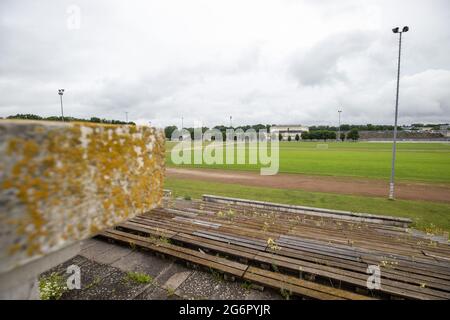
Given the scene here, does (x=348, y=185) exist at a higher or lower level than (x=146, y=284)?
lower

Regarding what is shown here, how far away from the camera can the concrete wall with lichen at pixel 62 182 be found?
0.91 meters

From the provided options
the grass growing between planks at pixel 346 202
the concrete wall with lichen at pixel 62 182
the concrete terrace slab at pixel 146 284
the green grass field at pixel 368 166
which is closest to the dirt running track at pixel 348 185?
the grass growing between planks at pixel 346 202

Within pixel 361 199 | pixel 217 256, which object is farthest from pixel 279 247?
pixel 361 199

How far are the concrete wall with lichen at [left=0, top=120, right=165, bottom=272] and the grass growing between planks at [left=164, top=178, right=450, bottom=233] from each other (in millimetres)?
11794

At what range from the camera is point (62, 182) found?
1.07 m

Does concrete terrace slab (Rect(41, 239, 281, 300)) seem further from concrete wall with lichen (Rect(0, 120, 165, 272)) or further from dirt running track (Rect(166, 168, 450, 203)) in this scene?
dirt running track (Rect(166, 168, 450, 203))

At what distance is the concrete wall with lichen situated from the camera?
91cm

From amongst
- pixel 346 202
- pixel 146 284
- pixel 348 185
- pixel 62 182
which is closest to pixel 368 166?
pixel 348 185

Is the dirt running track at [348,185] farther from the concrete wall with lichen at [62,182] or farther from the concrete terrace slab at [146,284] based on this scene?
the concrete wall with lichen at [62,182]

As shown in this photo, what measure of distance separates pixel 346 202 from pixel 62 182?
14.9 m

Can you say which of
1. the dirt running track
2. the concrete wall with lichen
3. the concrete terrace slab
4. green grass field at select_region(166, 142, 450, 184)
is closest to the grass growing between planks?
the dirt running track

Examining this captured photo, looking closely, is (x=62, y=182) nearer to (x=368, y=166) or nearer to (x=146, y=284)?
(x=146, y=284)

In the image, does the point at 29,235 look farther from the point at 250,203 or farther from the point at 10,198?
the point at 250,203

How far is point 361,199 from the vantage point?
14.5 metres
